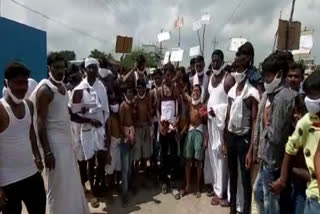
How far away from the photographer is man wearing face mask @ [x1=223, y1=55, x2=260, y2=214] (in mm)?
4781

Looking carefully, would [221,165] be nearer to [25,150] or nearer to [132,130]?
[132,130]

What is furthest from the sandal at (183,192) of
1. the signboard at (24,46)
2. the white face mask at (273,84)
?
the signboard at (24,46)

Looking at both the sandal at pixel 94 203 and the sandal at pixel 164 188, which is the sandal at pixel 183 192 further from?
the sandal at pixel 94 203

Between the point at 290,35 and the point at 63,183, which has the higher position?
the point at 290,35

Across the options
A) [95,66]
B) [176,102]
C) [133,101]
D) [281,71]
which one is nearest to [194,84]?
[176,102]

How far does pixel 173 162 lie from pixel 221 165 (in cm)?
95

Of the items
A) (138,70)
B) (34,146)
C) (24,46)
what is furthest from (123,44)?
(24,46)

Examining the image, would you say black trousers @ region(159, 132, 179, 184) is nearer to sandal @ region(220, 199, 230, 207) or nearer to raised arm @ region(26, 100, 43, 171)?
sandal @ region(220, 199, 230, 207)

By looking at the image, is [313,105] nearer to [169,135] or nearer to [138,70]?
[169,135]

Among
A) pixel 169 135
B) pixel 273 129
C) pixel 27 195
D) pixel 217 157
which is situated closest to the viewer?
pixel 273 129

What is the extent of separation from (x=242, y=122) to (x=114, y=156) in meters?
2.07

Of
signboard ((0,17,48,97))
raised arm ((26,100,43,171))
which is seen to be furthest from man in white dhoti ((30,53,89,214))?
signboard ((0,17,48,97))

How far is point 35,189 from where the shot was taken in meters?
3.88

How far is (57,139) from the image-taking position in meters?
4.36
